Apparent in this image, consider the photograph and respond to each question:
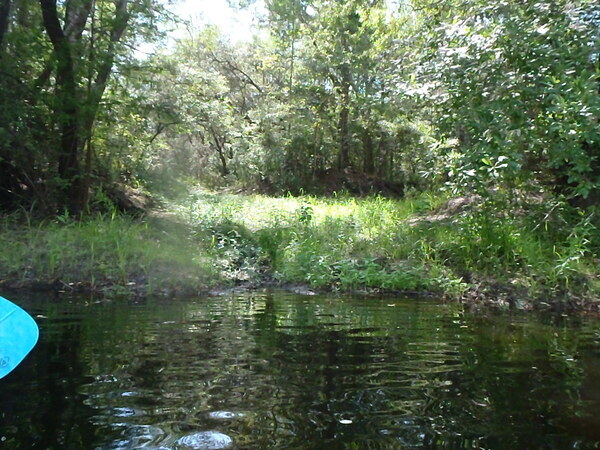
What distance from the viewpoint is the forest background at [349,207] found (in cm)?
738

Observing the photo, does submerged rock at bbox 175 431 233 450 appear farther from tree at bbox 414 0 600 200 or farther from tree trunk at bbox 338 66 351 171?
tree trunk at bbox 338 66 351 171

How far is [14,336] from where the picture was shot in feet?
11.3

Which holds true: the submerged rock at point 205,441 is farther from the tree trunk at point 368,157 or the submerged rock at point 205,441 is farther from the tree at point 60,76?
the tree trunk at point 368,157

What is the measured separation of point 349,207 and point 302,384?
11.2m

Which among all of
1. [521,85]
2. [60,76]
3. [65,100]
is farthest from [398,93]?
[60,76]

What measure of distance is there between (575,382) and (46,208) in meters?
9.89

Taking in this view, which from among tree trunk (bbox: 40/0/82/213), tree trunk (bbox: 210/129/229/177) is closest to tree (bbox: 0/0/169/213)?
tree trunk (bbox: 40/0/82/213)

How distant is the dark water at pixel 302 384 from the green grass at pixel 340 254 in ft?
6.72

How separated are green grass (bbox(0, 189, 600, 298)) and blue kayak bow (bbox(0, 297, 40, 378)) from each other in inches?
175

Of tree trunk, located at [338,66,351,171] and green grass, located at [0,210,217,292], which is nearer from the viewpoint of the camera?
green grass, located at [0,210,217,292]

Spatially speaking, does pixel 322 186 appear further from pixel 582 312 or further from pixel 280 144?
pixel 582 312

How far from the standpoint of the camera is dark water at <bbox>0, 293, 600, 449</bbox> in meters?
2.72

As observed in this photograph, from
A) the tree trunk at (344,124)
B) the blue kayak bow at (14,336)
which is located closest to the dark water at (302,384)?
the blue kayak bow at (14,336)

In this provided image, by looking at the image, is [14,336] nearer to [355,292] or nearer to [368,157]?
[355,292]
